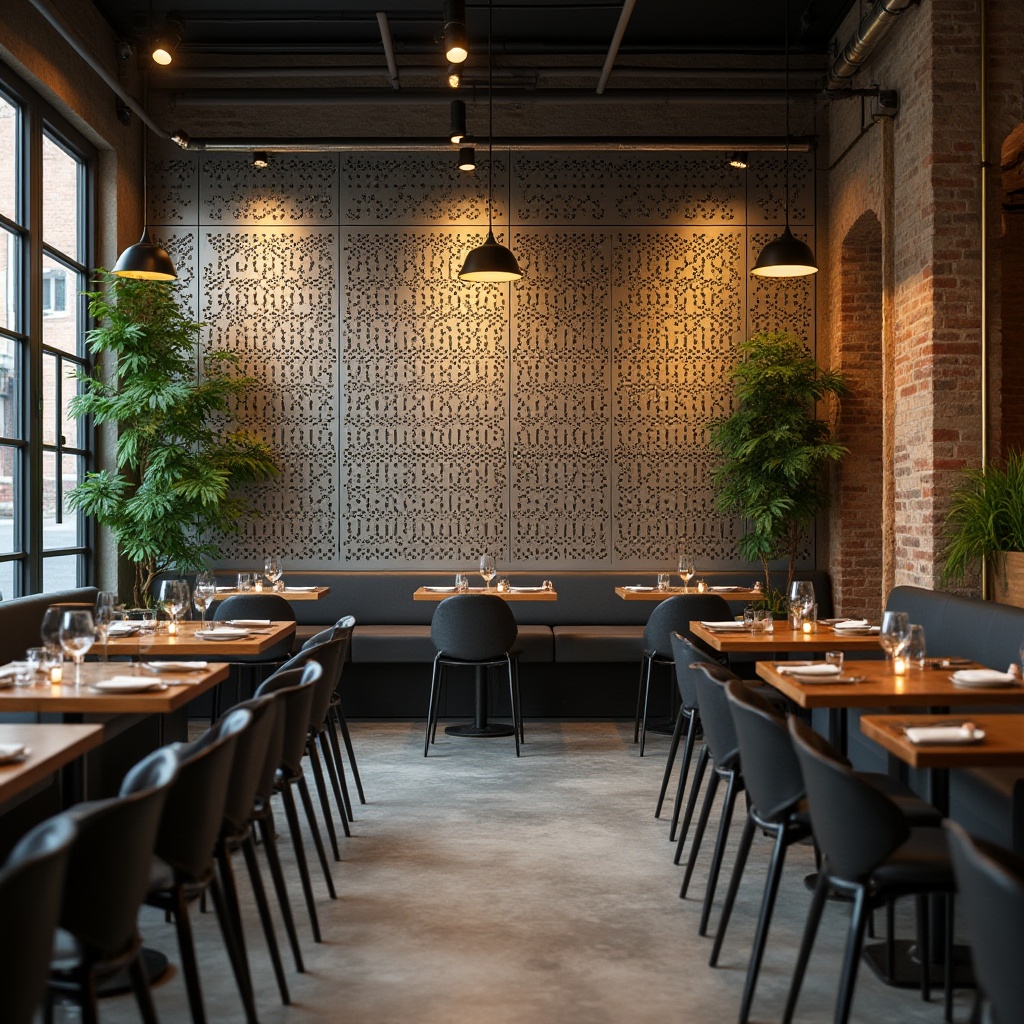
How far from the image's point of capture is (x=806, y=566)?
29.2ft

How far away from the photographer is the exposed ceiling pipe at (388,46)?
7414 millimetres

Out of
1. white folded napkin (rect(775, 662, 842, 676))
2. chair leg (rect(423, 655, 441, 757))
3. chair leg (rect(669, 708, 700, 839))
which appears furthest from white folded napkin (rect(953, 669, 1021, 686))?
chair leg (rect(423, 655, 441, 757))

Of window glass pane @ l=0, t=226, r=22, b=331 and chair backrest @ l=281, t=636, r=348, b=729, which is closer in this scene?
chair backrest @ l=281, t=636, r=348, b=729

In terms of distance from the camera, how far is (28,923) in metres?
1.68

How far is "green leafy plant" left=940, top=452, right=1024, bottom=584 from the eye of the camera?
5914 mm

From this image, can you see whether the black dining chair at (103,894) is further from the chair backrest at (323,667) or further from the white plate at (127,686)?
the chair backrest at (323,667)

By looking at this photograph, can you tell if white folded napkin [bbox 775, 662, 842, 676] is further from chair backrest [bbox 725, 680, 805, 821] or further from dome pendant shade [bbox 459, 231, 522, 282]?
dome pendant shade [bbox 459, 231, 522, 282]

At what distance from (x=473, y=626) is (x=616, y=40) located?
3891 mm

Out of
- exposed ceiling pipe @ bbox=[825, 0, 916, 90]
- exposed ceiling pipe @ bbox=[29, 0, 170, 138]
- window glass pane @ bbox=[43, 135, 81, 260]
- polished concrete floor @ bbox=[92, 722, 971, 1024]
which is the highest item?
exposed ceiling pipe @ bbox=[825, 0, 916, 90]

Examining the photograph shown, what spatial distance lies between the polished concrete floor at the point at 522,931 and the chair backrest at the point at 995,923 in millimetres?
1530

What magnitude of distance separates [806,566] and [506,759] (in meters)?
3.31

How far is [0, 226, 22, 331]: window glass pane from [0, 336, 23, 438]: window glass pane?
0.37ft

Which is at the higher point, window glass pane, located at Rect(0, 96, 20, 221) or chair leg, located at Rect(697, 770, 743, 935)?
window glass pane, located at Rect(0, 96, 20, 221)

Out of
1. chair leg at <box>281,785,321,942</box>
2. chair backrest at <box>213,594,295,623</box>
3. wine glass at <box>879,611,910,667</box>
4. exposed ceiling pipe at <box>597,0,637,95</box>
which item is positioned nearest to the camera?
chair leg at <box>281,785,321,942</box>
